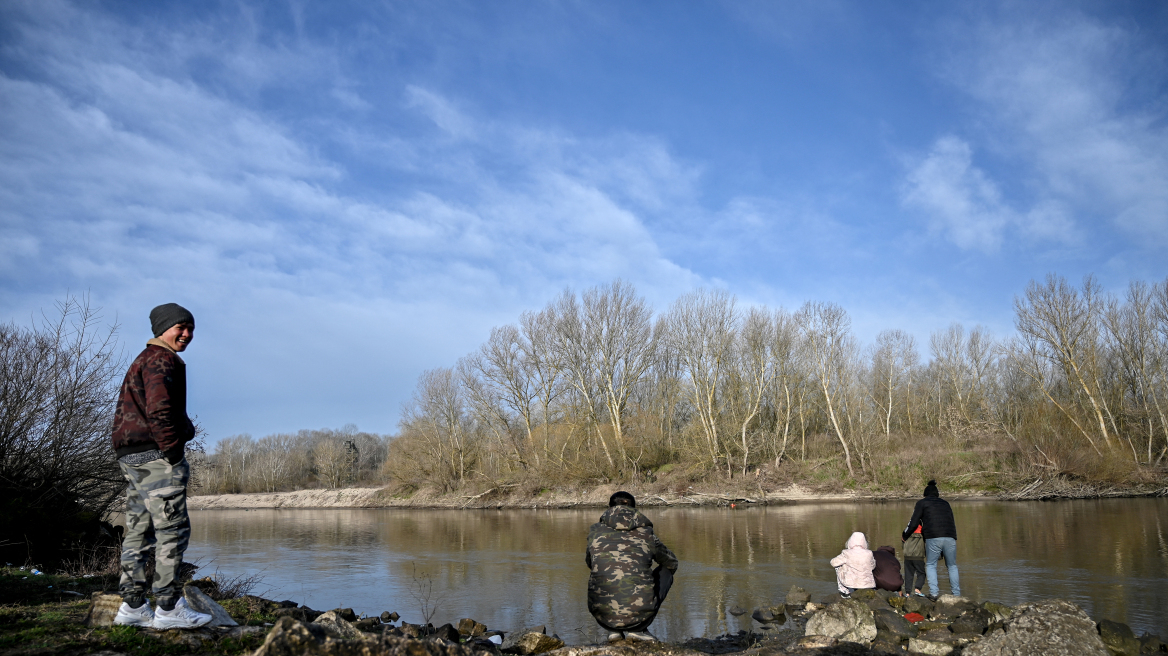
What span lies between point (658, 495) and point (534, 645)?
32037 mm

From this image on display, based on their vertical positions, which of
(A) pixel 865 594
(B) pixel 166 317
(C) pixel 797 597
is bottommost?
A: (C) pixel 797 597

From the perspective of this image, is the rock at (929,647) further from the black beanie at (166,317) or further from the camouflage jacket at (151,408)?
the black beanie at (166,317)

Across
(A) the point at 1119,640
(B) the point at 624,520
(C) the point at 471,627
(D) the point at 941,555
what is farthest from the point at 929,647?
(C) the point at 471,627

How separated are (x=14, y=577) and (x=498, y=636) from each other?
235 inches

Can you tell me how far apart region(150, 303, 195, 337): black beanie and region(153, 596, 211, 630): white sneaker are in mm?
2102

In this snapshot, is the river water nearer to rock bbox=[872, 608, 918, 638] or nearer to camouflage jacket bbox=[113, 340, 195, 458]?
rock bbox=[872, 608, 918, 638]

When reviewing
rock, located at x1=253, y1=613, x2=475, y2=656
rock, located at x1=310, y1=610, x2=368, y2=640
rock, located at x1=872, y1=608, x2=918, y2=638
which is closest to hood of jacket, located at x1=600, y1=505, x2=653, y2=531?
rock, located at x1=310, y1=610, x2=368, y2=640

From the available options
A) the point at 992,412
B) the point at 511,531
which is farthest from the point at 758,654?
the point at 992,412

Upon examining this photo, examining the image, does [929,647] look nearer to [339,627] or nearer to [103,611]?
[339,627]

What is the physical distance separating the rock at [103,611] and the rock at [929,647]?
843cm

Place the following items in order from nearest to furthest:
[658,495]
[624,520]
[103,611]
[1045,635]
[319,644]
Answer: [319,644] → [103,611] → [624,520] → [1045,635] → [658,495]

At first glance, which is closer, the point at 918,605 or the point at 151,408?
the point at 151,408

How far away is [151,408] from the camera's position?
15.5 ft

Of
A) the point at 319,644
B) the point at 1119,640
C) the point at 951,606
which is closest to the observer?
the point at 319,644
